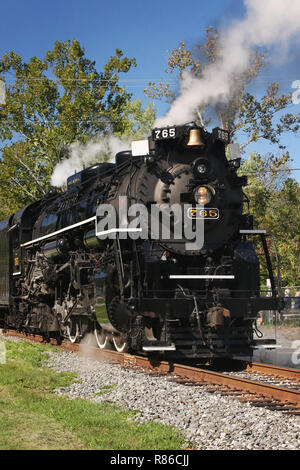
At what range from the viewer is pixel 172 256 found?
33.4 feet

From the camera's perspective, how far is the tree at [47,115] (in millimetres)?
25656

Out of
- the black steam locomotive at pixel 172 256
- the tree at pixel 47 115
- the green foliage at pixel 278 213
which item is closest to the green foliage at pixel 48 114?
the tree at pixel 47 115

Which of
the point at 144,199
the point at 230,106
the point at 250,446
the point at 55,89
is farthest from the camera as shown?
the point at 55,89

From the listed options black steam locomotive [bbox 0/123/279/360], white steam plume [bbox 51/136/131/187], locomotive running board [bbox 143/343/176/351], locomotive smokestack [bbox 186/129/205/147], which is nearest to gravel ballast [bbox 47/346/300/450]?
locomotive running board [bbox 143/343/176/351]

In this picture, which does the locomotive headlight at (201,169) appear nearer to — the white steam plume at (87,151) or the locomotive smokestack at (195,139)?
the locomotive smokestack at (195,139)

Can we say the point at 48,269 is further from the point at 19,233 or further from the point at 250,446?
the point at 250,446

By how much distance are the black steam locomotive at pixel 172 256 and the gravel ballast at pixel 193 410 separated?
2.95ft

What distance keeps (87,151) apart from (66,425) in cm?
2151

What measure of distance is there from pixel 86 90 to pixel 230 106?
31.1 feet

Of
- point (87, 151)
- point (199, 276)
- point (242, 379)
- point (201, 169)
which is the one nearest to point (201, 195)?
point (201, 169)

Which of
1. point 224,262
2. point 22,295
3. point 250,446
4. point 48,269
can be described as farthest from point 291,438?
point 22,295

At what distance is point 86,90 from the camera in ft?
87.4

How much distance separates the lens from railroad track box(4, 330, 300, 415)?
7098mm

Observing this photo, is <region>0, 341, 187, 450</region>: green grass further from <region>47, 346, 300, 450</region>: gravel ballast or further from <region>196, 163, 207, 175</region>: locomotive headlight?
<region>196, 163, 207, 175</region>: locomotive headlight
